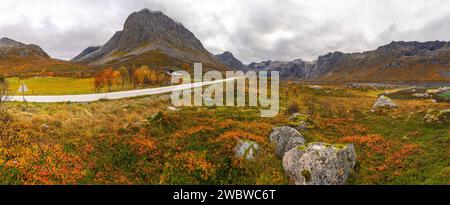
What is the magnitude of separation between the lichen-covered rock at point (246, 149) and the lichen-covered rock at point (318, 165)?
2626 mm

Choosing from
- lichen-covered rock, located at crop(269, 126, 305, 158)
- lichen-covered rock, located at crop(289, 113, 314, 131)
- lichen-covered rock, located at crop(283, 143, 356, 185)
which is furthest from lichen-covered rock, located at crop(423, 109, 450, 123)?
lichen-covered rock, located at crop(283, 143, 356, 185)

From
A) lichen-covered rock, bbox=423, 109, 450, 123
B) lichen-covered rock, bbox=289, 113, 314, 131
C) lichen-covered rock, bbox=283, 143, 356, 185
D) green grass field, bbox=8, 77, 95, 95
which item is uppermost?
green grass field, bbox=8, 77, 95, 95

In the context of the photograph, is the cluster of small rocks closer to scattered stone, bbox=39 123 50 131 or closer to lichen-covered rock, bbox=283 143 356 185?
lichen-covered rock, bbox=283 143 356 185

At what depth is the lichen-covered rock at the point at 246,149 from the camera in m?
20.5

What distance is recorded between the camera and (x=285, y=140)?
22797 mm

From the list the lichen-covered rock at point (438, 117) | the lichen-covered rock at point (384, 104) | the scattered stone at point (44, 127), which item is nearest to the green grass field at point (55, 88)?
the scattered stone at point (44, 127)

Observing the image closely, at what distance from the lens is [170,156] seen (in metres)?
20.2

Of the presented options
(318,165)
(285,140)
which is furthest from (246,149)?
(318,165)

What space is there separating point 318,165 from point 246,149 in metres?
5.30

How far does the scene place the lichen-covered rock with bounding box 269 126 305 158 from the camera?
21938 mm

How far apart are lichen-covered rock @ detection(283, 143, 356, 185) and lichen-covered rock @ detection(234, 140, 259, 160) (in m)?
2.63
